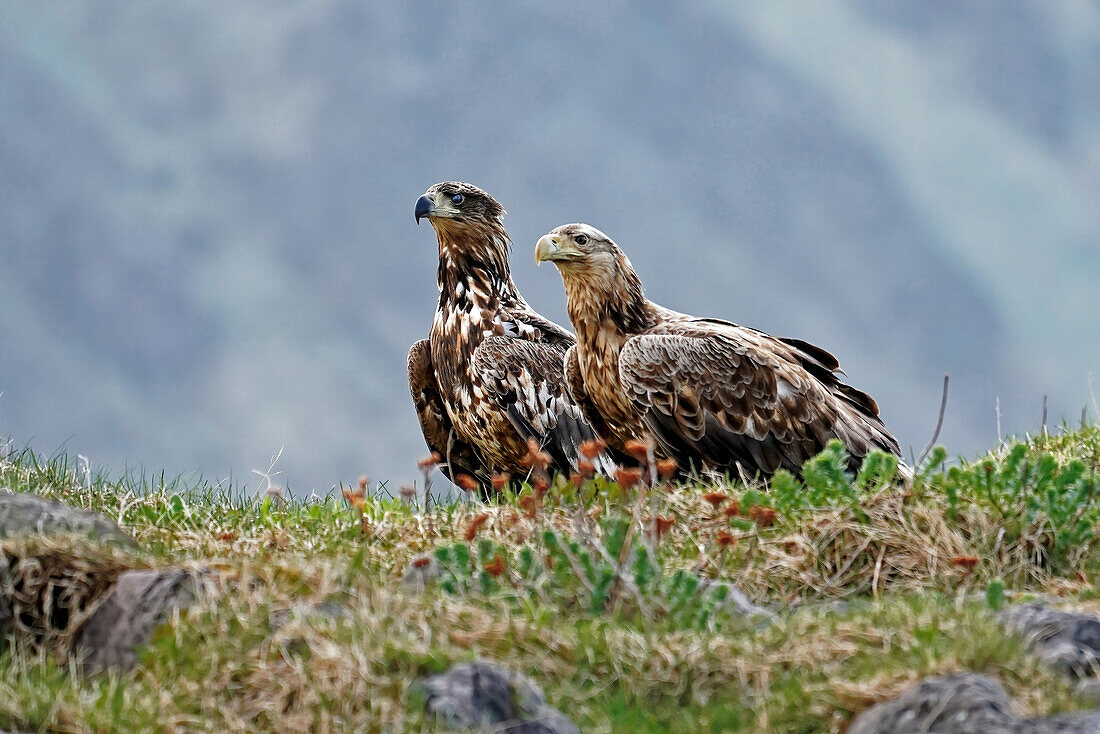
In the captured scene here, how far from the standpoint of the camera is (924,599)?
5.07 meters

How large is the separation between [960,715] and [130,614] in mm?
2881

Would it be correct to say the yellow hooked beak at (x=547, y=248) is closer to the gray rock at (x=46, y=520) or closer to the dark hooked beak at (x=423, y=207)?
the dark hooked beak at (x=423, y=207)

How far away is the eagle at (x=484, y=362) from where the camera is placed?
9.75 metres

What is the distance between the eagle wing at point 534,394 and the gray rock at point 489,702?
575 cm

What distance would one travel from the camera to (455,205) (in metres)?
10.3

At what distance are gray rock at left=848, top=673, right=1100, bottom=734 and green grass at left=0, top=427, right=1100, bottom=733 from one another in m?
0.15

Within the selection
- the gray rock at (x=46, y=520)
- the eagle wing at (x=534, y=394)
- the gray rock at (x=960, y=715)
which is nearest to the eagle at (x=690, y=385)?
the eagle wing at (x=534, y=394)

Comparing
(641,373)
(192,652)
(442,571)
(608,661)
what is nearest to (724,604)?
(608,661)

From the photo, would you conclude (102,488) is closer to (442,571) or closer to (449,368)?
(449,368)

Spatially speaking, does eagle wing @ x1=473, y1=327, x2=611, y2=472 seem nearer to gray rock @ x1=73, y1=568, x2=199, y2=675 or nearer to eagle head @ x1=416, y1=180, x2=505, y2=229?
eagle head @ x1=416, y1=180, x2=505, y2=229

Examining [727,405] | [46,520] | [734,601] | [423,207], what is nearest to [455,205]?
[423,207]

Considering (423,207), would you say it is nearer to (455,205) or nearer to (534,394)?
(455,205)

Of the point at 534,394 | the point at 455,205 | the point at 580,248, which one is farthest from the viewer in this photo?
the point at 455,205

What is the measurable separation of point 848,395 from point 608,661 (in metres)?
5.25
